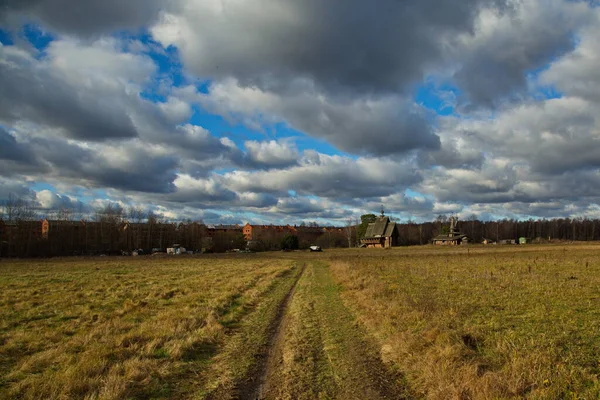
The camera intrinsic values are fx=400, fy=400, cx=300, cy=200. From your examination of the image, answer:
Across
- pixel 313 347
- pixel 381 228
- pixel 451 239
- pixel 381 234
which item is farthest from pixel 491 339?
pixel 451 239

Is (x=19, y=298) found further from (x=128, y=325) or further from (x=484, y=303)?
(x=484, y=303)

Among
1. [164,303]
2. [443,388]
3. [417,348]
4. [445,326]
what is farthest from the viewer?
[164,303]

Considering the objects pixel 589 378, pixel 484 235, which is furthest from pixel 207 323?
pixel 484 235

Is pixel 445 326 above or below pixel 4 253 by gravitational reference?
above

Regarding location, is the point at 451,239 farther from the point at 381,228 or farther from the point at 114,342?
the point at 114,342

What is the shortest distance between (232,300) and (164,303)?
280 cm

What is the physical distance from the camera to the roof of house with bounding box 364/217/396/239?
10450 cm

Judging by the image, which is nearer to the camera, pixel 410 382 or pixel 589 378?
pixel 589 378

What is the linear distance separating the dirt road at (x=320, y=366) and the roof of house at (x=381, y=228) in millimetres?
94120

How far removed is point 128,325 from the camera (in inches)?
472

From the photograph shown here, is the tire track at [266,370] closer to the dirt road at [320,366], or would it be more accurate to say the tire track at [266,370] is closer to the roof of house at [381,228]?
the dirt road at [320,366]

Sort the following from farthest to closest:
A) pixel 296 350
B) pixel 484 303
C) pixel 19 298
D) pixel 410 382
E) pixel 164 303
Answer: pixel 19 298 < pixel 164 303 < pixel 484 303 < pixel 296 350 < pixel 410 382

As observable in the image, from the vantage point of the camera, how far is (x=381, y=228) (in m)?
105

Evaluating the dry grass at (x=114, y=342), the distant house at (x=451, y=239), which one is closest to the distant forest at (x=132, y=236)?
the distant house at (x=451, y=239)
